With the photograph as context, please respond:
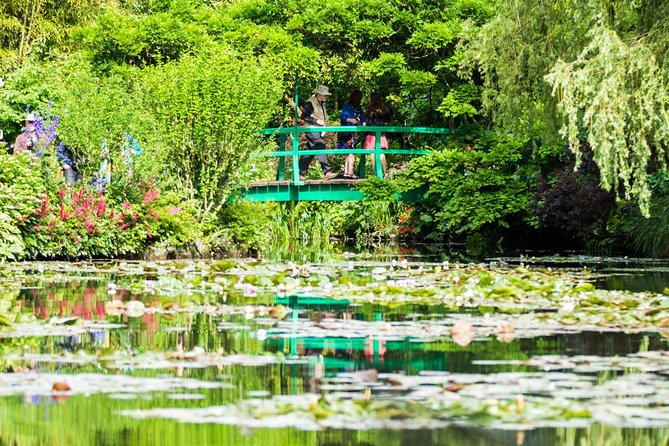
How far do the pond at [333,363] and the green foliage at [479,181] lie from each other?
12.3m

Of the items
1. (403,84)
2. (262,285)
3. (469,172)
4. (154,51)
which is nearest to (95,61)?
(154,51)

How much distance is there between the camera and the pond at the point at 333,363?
4.82 m

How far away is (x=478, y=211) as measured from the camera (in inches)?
950

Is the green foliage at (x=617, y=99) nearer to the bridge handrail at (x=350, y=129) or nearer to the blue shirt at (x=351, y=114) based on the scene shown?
the bridge handrail at (x=350, y=129)

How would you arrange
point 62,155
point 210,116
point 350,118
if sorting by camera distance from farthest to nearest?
point 350,118 < point 210,116 < point 62,155

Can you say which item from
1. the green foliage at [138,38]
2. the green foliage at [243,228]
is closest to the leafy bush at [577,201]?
the green foliage at [243,228]

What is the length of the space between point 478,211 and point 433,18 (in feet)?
14.9

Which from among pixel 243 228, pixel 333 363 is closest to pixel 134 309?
pixel 333 363

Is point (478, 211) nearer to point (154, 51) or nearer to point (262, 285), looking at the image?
point (154, 51)

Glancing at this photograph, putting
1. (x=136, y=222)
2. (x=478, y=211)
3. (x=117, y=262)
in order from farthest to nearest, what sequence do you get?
(x=478, y=211) → (x=136, y=222) → (x=117, y=262)

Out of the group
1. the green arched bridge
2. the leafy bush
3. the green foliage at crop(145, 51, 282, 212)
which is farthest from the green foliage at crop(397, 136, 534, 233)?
the green foliage at crop(145, 51, 282, 212)

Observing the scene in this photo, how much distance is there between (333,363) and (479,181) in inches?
712

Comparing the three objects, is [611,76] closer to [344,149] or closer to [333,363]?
[333,363]

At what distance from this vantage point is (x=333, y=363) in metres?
6.58
